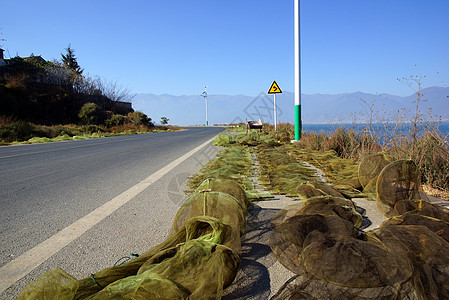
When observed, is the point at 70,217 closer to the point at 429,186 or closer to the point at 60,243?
the point at 60,243

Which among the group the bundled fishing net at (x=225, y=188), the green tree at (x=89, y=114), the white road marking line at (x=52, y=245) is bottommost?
the white road marking line at (x=52, y=245)

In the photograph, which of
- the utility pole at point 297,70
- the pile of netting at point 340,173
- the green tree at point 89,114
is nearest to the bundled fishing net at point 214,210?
the pile of netting at point 340,173

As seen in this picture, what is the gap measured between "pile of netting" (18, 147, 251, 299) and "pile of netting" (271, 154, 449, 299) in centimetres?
41

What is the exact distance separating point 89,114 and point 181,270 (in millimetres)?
40544

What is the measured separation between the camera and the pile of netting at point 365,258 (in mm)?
1843

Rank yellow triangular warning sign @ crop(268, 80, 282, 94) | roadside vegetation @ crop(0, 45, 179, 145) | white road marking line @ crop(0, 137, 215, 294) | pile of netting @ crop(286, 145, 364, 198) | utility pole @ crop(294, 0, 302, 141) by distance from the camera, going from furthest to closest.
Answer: roadside vegetation @ crop(0, 45, 179, 145) → yellow triangular warning sign @ crop(268, 80, 282, 94) → utility pole @ crop(294, 0, 302, 141) → pile of netting @ crop(286, 145, 364, 198) → white road marking line @ crop(0, 137, 215, 294)

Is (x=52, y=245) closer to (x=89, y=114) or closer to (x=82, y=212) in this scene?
(x=82, y=212)

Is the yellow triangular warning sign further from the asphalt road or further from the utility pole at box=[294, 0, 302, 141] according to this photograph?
the asphalt road

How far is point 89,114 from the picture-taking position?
3881 centimetres

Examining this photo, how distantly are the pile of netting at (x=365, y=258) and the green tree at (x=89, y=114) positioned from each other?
130ft

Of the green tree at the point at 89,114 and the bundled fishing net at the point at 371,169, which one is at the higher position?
the green tree at the point at 89,114

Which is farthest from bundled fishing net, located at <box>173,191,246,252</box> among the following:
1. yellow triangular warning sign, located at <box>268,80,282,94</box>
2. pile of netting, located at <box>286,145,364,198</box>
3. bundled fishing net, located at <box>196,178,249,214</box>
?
yellow triangular warning sign, located at <box>268,80,282,94</box>

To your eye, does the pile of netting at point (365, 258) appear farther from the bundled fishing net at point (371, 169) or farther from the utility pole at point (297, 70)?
the utility pole at point (297, 70)

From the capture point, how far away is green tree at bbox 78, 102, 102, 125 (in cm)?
3840
